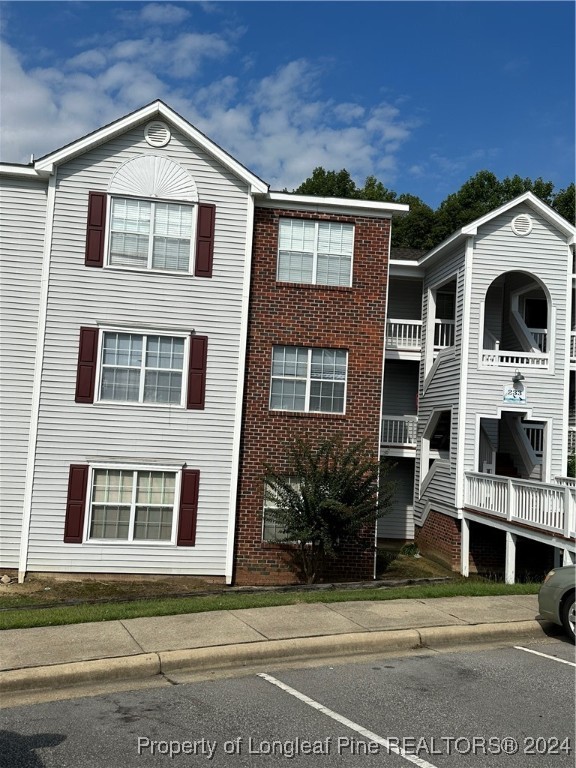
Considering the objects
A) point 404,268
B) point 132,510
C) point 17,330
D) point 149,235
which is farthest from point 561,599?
point 404,268

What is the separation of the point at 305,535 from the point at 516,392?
7.09 m

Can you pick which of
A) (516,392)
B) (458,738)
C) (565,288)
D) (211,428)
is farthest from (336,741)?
(565,288)

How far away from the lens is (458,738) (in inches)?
254

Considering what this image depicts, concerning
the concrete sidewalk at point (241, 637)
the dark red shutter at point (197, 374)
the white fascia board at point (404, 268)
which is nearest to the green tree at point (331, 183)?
the white fascia board at point (404, 268)

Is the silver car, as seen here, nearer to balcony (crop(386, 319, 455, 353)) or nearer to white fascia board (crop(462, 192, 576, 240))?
white fascia board (crop(462, 192, 576, 240))

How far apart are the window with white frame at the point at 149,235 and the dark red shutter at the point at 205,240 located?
23 centimetres

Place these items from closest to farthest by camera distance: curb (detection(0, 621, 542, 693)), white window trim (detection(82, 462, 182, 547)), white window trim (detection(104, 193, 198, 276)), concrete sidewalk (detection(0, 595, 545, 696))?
curb (detection(0, 621, 542, 693)) → concrete sidewalk (detection(0, 595, 545, 696)) → white window trim (detection(82, 462, 182, 547)) → white window trim (detection(104, 193, 198, 276))

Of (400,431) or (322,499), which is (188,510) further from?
(400,431)

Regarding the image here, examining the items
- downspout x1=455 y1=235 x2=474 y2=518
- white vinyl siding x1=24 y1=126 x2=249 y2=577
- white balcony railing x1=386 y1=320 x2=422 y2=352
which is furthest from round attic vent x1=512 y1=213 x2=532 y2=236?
white vinyl siding x1=24 y1=126 x2=249 y2=577

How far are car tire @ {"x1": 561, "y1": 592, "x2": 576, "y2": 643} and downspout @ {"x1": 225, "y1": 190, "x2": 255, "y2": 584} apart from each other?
28.5ft

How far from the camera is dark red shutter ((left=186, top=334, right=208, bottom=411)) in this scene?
17.2 meters

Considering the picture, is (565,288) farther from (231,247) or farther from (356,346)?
(231,247)

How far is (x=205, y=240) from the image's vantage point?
1745 cm

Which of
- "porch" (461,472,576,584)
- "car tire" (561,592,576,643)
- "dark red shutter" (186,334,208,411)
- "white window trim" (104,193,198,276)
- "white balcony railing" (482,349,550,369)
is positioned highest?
"white window trim" (104,193,198,276)
